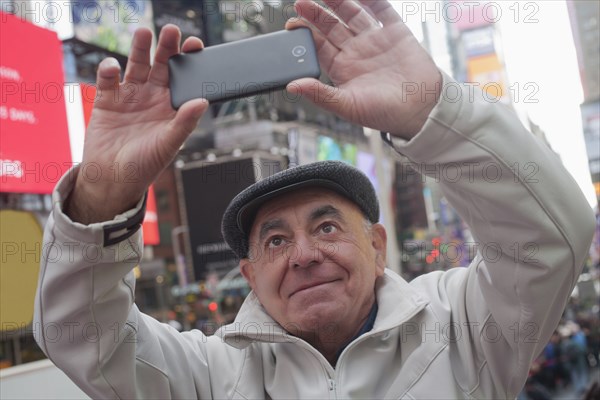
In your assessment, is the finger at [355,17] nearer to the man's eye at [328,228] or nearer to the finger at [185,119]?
the finger at [185,119]

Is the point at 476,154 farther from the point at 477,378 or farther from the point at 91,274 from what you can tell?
the point at 91,274

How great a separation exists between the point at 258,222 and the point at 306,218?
0.45ft

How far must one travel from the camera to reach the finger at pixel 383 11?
1.20m

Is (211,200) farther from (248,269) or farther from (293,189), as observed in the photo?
(293,189)

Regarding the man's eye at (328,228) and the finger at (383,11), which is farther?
the man's eye at (328,228)

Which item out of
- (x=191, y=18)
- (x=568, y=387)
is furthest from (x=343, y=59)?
(x=568, y=387)

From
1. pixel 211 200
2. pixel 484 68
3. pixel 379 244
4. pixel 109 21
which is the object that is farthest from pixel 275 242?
pixel 484 68

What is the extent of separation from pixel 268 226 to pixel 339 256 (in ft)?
0.63

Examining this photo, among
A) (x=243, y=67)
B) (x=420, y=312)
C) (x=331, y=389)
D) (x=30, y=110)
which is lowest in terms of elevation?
(x=331, y=389)

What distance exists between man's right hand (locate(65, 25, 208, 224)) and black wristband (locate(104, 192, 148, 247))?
0.11ft

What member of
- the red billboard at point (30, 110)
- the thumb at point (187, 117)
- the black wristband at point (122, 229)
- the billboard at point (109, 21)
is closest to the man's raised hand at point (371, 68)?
the thumb at point (187, 117)

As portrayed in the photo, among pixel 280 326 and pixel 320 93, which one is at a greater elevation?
pixel 320 93

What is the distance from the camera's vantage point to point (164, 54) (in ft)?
4.09

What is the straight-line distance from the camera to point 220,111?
8656mm
